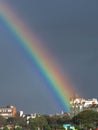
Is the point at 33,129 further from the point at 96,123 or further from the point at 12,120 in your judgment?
the point at 12,120

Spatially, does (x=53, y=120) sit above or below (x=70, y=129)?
above

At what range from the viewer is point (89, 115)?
451 feet

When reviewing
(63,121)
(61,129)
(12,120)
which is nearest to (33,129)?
(61,129)

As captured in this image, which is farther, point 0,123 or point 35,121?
point 0,123

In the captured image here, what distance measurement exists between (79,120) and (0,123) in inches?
2038

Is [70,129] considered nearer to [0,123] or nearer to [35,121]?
[35,121]

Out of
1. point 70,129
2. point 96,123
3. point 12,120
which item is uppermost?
point 12,120

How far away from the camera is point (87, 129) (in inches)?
4343

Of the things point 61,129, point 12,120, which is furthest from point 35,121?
point 61,129

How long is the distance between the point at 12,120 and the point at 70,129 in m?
99.3

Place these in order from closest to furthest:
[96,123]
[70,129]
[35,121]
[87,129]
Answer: [70,129]
[87,129]
[96,123]
[35,121]

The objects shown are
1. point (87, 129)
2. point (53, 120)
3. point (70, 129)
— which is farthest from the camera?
point (53, 120)

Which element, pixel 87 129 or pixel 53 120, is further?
pixel 53 120

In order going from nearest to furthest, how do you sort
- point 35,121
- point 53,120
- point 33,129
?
point 33,129 → point 35,121 → point 53,120
